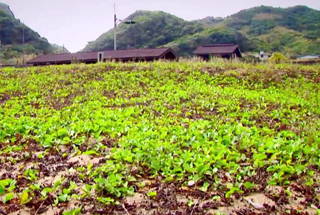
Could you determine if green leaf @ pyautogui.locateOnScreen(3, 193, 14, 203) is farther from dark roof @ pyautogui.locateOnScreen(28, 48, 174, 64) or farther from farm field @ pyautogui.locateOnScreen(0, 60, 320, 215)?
dark roof @ pyautogui.locateOnScreen(28, 48, 174, 64)

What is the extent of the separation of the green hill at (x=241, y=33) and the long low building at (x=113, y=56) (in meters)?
21.5

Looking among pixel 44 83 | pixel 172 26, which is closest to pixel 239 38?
pixel 172 26

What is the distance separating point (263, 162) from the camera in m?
2.91

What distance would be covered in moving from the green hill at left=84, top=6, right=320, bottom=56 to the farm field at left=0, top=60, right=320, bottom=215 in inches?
1430

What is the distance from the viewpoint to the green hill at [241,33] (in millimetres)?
44375

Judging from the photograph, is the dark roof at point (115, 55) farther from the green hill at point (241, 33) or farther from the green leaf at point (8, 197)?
the green hill at point (241, 33)

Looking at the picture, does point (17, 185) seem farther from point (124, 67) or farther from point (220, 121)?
point (124, 67)

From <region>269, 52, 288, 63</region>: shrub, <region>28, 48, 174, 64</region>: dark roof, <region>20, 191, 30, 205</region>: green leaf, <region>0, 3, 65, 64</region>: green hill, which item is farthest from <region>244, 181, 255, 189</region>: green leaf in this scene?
<region>0, 3, 65, 64</region>: green hill

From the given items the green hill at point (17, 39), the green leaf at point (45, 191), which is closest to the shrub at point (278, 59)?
the green leaf at point (45, 191)

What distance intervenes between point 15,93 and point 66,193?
7.77m

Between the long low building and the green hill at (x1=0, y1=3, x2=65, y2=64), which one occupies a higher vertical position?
the green hill at (x1=0, y1=3, x2=65, y2=64)

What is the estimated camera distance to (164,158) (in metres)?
3.05

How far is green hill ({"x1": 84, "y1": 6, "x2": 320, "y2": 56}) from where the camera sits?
44.4 meters

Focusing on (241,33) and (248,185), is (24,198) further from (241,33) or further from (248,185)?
(241,33)
